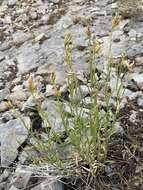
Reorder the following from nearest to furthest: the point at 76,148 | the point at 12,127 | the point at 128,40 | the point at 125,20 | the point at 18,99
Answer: the point at 76,148 < the point at 12,127 < the point at 18,99 < the point at 128,40 < the point at 125,20

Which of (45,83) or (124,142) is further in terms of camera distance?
(45,83)

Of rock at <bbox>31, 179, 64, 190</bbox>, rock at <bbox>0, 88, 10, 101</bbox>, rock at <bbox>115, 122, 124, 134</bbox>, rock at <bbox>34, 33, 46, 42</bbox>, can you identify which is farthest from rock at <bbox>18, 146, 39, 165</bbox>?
rock at <bbox>34, 33, 46, 42</bbox>

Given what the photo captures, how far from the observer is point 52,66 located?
3652mm

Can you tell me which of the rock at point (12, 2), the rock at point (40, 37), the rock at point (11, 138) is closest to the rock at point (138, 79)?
the rock at point (11, 138)

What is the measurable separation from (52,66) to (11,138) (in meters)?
0.85

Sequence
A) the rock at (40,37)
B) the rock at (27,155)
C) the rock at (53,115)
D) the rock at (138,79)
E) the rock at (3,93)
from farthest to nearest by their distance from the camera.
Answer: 1. the rock at (40,37)
2. the rock at (3,93)
3. the rock at (138,79)
4. the rock at (53,115)
5. the rock at (27,155)

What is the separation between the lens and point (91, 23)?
4.06m

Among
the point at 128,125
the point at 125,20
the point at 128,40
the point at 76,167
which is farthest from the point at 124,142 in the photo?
the point at 125,20

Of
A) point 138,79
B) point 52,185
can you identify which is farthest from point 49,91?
point 52,185

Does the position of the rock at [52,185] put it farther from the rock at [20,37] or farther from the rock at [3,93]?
the rock at [20,37]

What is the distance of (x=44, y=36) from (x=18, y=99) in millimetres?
925

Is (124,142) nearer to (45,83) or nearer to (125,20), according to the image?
(45,83)

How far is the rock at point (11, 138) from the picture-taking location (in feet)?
9.45

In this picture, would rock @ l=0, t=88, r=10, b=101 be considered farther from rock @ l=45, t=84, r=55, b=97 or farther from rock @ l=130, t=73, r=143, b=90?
rock @ l=130, t=73, r=143, b=90
